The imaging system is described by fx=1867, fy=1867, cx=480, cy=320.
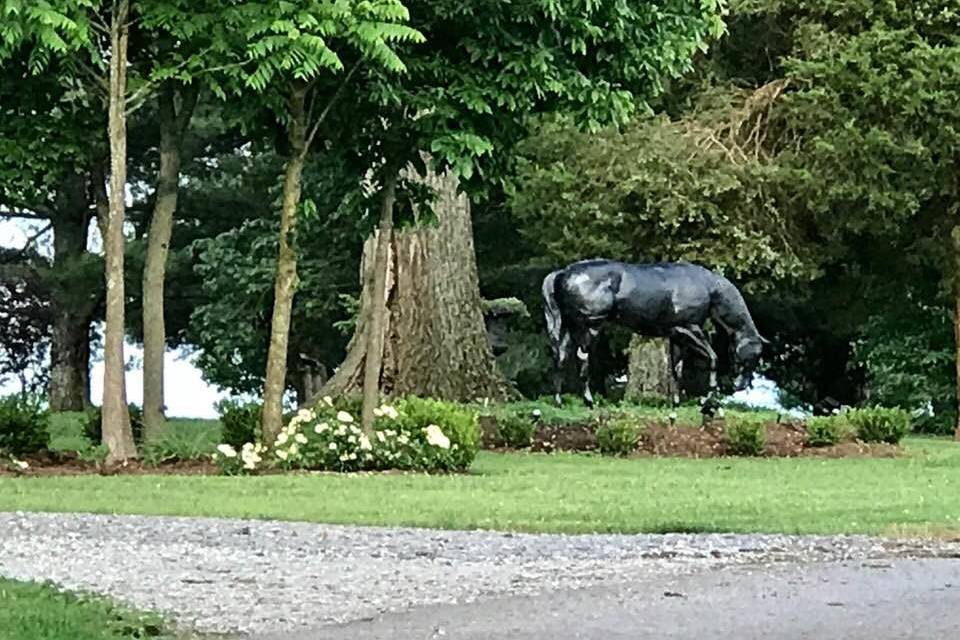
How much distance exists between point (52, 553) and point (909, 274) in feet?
82.9

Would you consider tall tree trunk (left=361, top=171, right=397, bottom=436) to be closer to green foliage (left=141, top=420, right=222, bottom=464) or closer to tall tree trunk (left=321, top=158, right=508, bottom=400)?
green foliage (left=141, top=420, right=222, bottom=464)

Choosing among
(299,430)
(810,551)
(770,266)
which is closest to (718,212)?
(770,266)

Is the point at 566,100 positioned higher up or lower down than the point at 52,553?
higher up

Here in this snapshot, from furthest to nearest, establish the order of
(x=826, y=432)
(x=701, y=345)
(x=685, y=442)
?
(x=701, y=345)
(x=826, y=432)
(x=685, y=442)

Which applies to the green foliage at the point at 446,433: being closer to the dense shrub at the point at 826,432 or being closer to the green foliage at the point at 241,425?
the green foliage at the point at 241,425

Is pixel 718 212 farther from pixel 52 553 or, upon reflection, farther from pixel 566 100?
pixel 52 553

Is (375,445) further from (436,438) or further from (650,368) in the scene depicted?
(650,368)

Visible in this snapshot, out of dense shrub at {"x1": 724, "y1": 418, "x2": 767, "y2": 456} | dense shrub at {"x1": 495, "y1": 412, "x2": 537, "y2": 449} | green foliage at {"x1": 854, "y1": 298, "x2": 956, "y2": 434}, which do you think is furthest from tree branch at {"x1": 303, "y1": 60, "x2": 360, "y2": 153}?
green foliage at {"x1": 854, "y1": 298, "x2": 956, "y2": 434}

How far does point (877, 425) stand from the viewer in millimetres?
22000

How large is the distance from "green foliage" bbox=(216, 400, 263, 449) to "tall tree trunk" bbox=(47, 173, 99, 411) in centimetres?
1873

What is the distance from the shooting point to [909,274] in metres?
33.4

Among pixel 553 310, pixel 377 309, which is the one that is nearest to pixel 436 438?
pixel 377 309

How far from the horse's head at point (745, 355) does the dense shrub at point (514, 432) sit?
11.1ft

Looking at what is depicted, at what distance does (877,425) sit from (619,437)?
3.30 meters
